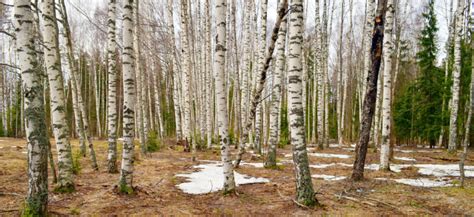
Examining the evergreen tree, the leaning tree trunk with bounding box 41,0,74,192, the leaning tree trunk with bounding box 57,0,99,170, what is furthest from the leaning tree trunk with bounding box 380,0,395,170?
the evergreen tree

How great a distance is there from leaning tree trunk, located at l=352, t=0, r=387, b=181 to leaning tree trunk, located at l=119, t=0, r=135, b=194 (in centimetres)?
470

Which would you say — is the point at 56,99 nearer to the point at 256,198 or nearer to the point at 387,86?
the point at 256,198

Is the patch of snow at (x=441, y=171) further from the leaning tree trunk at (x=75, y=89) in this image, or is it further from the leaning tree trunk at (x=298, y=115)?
the leaning tree trunk at (x=75, y=89)

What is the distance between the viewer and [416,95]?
21.2 m

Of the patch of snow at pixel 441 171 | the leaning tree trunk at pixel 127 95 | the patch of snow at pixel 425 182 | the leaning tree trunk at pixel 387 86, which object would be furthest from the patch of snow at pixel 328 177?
the leaning tree trunk at pixel 127 95

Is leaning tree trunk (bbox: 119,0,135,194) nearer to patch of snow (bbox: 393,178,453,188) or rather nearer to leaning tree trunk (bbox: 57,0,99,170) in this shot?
leaning tree trunk (bbox: 57,0,99,170)

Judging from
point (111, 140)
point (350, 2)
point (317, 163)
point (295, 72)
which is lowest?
point (317, 163)

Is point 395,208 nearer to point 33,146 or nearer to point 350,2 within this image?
point 33,146

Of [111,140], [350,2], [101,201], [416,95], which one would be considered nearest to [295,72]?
[101,201]

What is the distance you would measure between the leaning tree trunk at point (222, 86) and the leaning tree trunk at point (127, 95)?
147cm

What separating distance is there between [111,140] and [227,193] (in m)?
3.79

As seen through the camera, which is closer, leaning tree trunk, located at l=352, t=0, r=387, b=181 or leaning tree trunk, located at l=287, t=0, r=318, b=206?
leaning tree trunk, located at l=287, t=0, r=318, b=206

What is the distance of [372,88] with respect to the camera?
6.64m

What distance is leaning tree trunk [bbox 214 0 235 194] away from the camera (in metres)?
5.53
